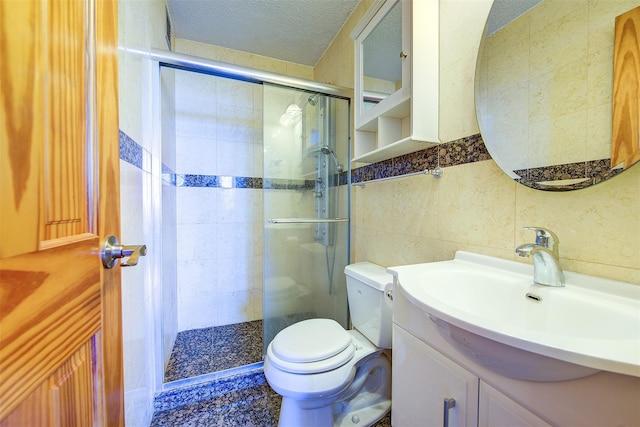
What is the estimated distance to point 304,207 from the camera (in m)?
1.76

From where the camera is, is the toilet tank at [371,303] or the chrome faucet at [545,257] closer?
the chrome faucet at [545,257]

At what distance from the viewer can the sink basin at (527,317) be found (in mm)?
386

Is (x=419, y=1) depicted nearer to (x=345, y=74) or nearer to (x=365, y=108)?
(x=365, y=108)

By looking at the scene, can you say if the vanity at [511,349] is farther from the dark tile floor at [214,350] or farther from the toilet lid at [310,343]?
the dark tile floor at [214,350]

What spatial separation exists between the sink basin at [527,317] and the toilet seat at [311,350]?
1.81ft

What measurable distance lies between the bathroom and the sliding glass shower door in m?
0.29

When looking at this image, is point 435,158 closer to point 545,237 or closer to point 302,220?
point 545,237

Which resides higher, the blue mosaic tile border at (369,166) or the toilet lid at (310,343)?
the blue mosaic tile border at (369,166)

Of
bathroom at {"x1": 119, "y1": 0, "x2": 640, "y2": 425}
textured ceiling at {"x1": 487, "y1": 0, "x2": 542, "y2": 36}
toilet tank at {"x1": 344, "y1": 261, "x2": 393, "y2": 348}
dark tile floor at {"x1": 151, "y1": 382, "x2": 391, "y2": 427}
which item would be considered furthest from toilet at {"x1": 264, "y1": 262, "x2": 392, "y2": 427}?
textured ceiling at {"x1": 487, "y1": 0, "x2": 542, "y2": 36}

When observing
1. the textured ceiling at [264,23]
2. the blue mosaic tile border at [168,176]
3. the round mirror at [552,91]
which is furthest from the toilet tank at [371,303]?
the textured ceiling at [264,23]

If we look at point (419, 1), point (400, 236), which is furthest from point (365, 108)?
point (400, 236)

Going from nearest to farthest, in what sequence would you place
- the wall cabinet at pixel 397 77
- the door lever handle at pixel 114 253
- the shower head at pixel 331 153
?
the door lever handle at pixel 114 253
the wall cabinet at pixel 397 77
the shower head at pixel 331 153

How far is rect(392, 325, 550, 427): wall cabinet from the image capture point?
517 millimetres

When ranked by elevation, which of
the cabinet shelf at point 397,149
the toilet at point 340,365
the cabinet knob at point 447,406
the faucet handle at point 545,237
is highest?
the cabinet shelf at point 397,149
